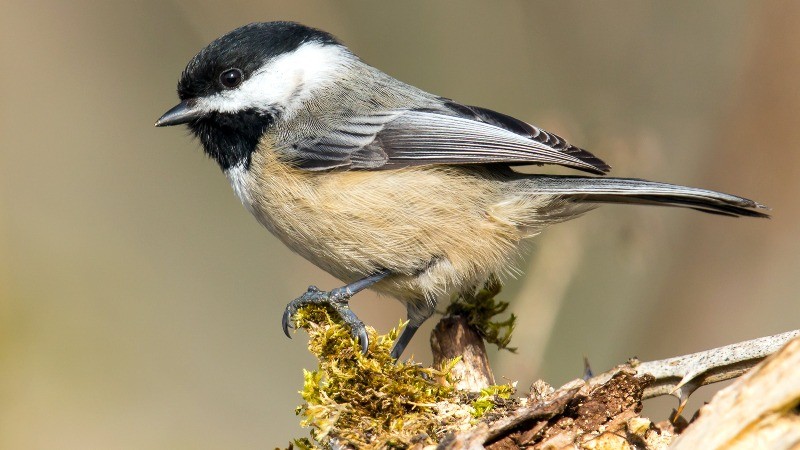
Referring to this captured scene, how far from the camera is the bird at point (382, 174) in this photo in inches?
118

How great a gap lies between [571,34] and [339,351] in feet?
9.42

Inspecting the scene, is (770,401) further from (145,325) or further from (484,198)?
(145,325)

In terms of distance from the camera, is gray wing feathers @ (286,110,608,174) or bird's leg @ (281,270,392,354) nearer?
bird's leg @ (281,270,392,354)

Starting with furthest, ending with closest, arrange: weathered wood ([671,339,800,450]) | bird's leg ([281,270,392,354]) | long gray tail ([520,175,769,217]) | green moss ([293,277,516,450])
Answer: long gray tail ([520,175,769,217]), bird's leg ([281,270,392,354]), green moss ([293,277,516,450]), weathered wood ([671,339,800,450])

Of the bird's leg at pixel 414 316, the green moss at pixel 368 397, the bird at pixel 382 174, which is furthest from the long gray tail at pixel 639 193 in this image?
the green moss at pixel 368 397

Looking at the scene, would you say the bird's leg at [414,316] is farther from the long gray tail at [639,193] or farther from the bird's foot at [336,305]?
the long gray tail at [639,193]

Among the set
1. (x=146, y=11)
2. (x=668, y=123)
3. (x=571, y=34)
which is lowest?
(x=668, y=123)

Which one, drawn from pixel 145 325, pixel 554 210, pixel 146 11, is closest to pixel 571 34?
Result: pixel 554 210

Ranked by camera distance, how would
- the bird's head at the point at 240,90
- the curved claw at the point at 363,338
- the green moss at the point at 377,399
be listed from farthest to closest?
the bird's head at the point at 240,90
the curved claw at the point at 363,338
the green moss at the point at 377,399

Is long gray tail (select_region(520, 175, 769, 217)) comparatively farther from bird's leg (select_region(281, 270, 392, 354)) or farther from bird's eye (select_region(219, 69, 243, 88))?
bird's eye (select_region(219, 69, 243, 88))

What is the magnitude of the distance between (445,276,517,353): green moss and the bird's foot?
1.48ft

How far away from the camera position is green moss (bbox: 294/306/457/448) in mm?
2123

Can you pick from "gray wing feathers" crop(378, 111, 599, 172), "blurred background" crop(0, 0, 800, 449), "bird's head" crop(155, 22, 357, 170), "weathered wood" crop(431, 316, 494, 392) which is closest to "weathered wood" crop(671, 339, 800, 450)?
"weathered wood" crop(431, 316, 494, 392)

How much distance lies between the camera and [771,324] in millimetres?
3600
